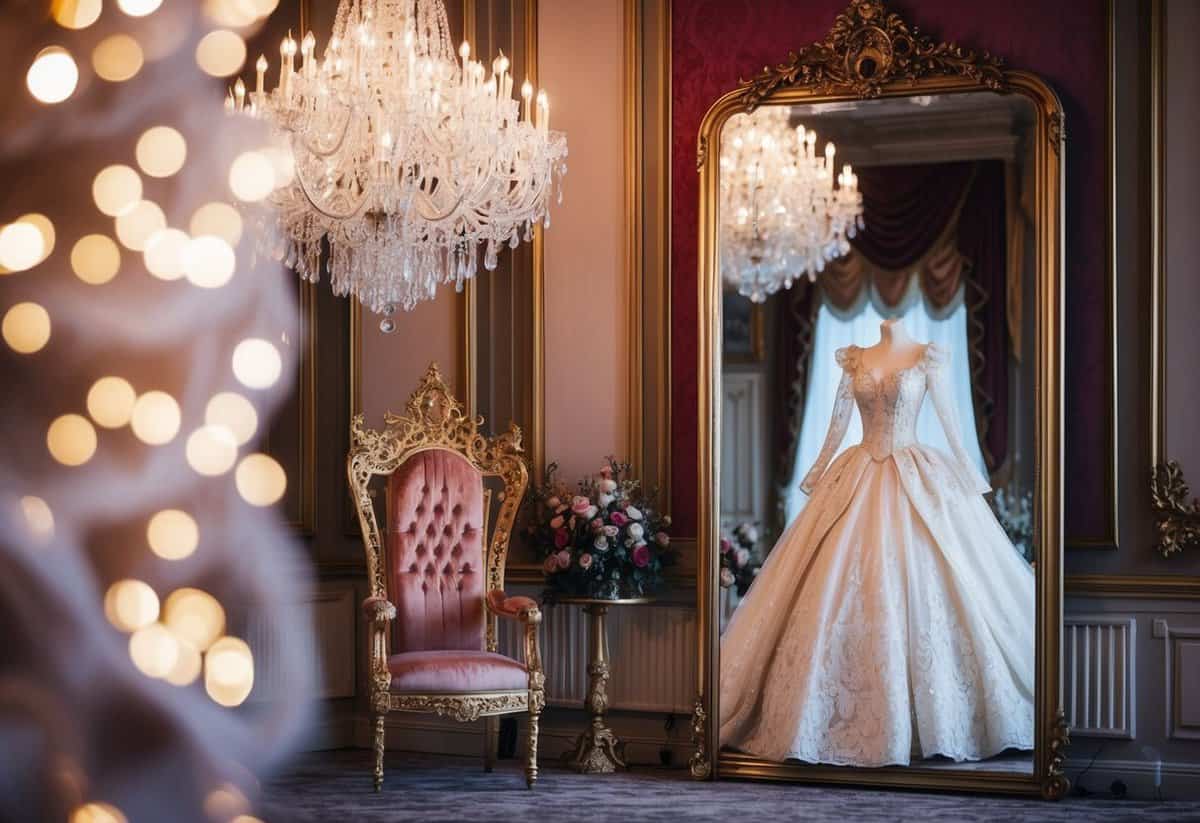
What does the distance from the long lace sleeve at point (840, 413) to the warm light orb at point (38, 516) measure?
3.76 m

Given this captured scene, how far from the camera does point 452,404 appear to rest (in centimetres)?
484

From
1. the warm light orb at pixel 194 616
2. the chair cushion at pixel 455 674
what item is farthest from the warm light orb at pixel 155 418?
the chair cushion at pixel 455 674

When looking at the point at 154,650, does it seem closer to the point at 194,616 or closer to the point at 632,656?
the point at 194,616

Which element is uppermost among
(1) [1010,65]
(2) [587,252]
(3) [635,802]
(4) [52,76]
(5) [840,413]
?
(1) [1010,65]

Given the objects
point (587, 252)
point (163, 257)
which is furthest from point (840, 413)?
point (163, 257)

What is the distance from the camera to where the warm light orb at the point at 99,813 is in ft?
3.27

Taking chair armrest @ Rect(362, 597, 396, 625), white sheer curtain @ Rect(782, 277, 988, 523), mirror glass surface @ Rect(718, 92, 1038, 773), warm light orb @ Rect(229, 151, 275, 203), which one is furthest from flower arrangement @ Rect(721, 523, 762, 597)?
warm light orb @ Rect(229, 151, 275, 203)

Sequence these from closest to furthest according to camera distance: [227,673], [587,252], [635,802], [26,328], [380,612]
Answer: [26,328], [227,673], [635,802], [380,612], [587,252]

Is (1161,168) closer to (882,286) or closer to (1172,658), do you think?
(882,286)

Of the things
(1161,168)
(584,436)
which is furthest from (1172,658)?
(584,436)

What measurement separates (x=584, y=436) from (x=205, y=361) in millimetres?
4062

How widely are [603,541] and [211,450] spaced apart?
3611 mm

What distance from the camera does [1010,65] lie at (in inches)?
180

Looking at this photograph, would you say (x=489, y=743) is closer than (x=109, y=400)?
No
